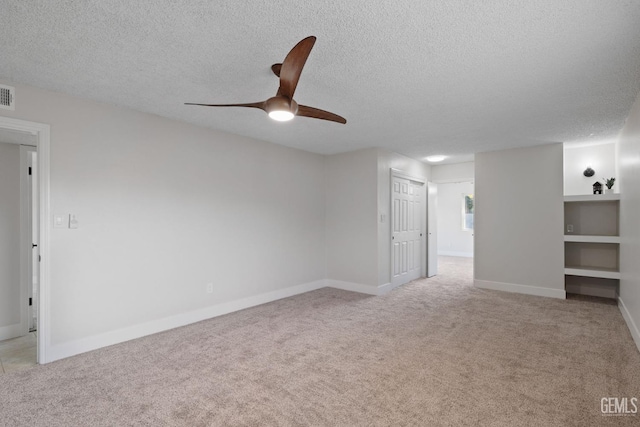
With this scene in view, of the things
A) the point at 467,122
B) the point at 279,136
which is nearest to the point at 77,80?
the point at 279,136

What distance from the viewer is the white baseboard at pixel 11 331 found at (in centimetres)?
346

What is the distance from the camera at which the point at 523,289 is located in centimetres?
525

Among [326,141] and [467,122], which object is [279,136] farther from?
[467,122]

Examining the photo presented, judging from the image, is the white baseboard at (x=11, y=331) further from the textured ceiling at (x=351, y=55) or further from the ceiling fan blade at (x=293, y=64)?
the ceiling fan blade at (x=293, y=64)

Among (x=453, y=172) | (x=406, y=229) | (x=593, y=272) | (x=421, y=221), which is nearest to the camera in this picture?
(x=593, y=272)

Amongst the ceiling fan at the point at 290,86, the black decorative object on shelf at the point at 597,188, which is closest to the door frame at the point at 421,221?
the black decorative object on shelf at the point at 597,188

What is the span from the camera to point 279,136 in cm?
458

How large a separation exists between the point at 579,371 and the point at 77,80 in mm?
4863

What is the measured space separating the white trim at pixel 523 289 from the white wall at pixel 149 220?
351 cm

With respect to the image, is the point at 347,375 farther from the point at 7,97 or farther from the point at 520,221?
the point at 520,221

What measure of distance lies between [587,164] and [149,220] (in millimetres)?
6767

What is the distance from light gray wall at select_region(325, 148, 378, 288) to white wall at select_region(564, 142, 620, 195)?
3.28 m

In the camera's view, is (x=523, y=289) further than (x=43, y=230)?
Yes

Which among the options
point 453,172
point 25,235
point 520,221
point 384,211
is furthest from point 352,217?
point 25,235
